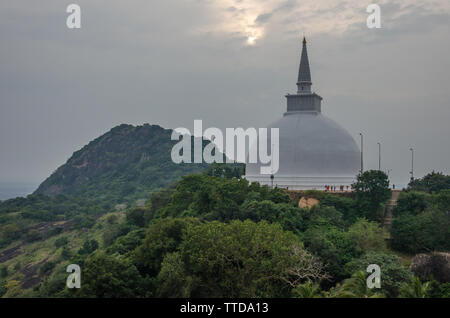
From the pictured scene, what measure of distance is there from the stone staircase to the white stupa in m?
Result: 4.61

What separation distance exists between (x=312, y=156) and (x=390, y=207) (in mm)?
9167

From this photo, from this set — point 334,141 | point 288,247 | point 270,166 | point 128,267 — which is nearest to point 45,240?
point 270,166

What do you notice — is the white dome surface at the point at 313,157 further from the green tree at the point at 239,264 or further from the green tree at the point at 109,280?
the green tree at the point at 109,280

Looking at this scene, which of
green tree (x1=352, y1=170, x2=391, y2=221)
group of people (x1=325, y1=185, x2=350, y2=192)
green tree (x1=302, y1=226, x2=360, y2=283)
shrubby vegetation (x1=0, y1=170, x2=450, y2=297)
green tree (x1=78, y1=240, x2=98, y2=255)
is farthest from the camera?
green tree (x1=78, y1=240, x2=98, y2=255)

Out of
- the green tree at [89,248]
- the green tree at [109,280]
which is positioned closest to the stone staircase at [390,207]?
the green tree at [109,280]

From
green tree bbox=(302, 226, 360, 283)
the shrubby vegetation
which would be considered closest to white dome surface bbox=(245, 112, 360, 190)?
the shrubby vegetation

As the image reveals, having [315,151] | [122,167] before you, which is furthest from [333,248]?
[122,167]

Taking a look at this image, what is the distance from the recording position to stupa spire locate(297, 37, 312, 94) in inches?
2443

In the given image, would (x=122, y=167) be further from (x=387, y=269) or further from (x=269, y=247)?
(x=387, y=269)

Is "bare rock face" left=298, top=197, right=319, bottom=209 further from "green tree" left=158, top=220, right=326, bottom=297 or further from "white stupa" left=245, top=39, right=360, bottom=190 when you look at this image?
"green tree" left=158, top=220, right=326, bottom=297

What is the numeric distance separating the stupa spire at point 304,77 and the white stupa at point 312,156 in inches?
152

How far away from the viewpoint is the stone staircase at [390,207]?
4736 cm

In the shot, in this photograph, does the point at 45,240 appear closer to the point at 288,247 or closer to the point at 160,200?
the point at 160,200

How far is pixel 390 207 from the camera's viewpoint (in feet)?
164
